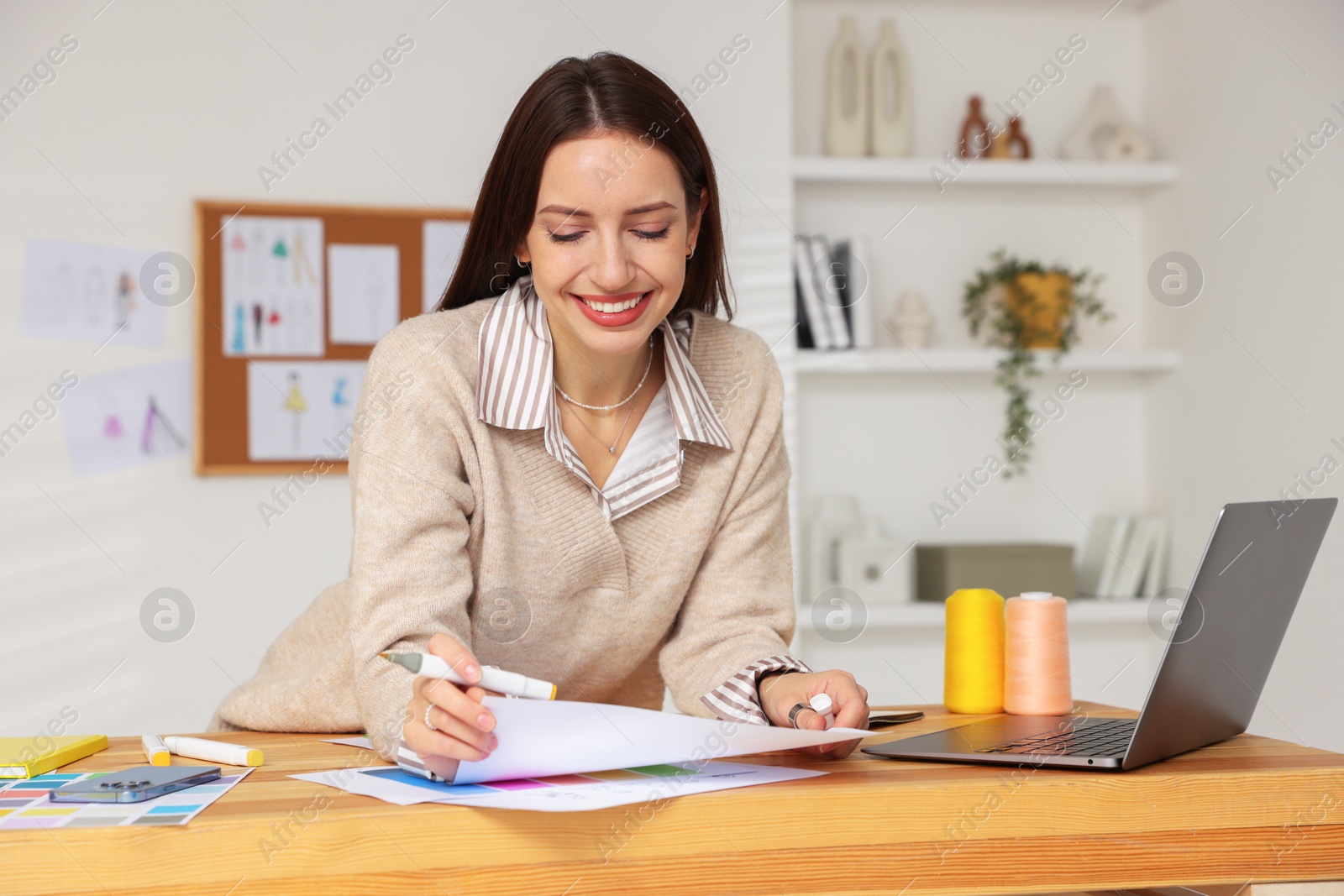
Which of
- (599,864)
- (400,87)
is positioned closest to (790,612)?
(599,864)

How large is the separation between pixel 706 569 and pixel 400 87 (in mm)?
2127

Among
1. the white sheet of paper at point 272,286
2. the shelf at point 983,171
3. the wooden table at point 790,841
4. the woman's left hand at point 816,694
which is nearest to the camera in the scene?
the wooden table at point 790,841

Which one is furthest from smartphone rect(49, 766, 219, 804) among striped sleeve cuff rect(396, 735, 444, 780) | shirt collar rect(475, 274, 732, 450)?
shirt collar rect(475, 274, 732, 450)

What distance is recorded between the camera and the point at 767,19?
328cm

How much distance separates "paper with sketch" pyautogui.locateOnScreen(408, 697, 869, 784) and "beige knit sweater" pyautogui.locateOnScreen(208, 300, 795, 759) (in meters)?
0.22

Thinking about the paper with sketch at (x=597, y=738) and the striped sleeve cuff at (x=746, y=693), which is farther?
the striped sleeve cuff at (x=746, y=693)

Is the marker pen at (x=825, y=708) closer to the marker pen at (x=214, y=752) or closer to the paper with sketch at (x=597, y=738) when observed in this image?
the paper with sketch at (x=597, y=738)

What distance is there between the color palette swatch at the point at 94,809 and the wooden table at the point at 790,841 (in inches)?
0.7

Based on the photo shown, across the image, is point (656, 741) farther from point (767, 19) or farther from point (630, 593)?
point (767, 19)

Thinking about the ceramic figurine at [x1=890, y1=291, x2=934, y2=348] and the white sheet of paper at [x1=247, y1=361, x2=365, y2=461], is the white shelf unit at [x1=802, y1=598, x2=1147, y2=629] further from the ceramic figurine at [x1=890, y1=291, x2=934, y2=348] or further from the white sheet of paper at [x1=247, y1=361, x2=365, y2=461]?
the white sheet of paper at [x1=247, y1=361, x2=365, y2=461]

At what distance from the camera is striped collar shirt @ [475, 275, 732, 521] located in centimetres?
136

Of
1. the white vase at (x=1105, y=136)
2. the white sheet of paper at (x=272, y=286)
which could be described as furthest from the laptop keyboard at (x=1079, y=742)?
the white vase at (x=1105, y=136)

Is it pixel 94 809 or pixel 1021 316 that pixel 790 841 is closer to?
pixel 94 809

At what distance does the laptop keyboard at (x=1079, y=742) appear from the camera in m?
1.04
